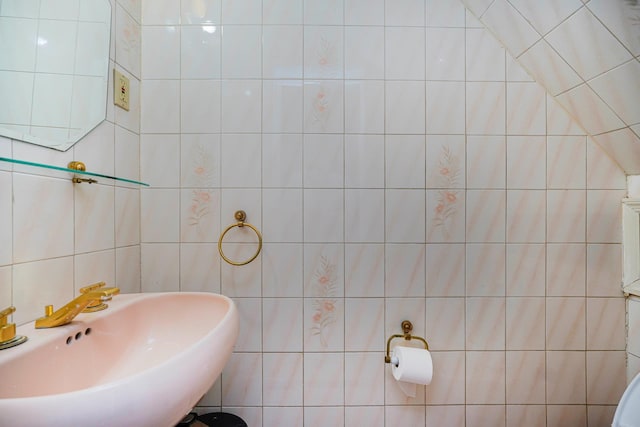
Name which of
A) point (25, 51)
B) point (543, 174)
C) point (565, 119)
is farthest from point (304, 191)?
point (565, 119)

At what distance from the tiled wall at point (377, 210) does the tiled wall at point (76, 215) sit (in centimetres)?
7

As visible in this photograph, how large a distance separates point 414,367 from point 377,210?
0.62 metres

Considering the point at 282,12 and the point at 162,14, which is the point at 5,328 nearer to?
the point at 162,14

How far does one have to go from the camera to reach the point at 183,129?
1235 mm

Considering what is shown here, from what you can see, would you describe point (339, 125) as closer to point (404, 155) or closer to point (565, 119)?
point (404, 155)

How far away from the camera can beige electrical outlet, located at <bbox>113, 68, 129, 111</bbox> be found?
1.09 meters

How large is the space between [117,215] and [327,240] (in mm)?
823

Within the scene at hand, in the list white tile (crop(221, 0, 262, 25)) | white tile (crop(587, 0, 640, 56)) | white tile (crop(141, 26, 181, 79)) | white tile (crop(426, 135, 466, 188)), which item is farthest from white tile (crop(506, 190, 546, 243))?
white tile (crop(141, 26, 181, 79))

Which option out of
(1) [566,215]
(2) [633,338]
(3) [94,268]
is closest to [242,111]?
(3) [94,268]

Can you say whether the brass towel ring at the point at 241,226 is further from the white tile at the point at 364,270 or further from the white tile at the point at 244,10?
the white tile at the point at 244,10

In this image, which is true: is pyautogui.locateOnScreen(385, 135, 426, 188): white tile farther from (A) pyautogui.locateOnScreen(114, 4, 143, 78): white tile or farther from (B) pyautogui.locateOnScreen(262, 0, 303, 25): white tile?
A: (A) pyautogui.locateOnScreen(114, 4, 143, 78): white tile

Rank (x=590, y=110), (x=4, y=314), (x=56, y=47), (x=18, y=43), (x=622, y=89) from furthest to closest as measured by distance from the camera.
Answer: (x=590, y=110) < (x=622, y=89) < (x=56, y=47) < (x=18, y=43) < (x=4, y=314)

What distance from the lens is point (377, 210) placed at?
1239 millimetres

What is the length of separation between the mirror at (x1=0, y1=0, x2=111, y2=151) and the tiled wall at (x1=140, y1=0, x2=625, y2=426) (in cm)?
25
